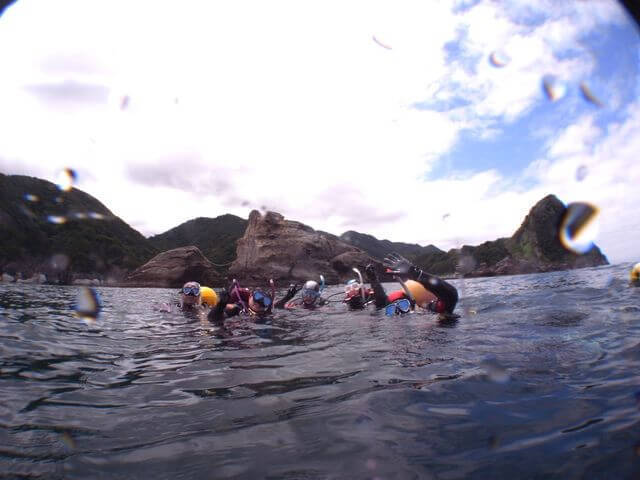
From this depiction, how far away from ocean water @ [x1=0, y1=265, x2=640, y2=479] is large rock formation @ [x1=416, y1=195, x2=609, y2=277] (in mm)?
28446

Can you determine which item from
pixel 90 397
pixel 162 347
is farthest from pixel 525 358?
pixel 162 347

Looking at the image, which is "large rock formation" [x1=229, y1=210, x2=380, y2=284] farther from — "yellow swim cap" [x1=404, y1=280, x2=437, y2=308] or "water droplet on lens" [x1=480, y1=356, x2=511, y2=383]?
"water droplet on lens" [x1=480, y1=356, x2=511, y2=383]

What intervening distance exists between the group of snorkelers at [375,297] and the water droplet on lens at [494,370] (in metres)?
2.63

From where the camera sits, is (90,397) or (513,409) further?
(90,397)

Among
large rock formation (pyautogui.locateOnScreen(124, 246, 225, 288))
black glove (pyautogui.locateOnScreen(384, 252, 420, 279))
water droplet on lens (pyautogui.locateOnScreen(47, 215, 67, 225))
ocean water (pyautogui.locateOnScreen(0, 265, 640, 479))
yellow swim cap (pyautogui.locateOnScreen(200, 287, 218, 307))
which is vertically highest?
water droplet on lens (pyautogui.locateOnScreen(47, 215, 67, 225))

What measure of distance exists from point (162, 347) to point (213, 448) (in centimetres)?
343

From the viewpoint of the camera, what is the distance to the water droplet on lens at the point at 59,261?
39.7 meters

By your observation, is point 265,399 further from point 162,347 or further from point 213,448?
point 162,347

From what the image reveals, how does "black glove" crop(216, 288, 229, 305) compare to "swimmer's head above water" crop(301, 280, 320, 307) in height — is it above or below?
above

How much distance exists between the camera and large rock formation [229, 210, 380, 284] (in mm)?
49656

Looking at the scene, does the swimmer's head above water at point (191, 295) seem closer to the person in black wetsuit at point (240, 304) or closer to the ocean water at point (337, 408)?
the person in black wetsuit at point (240, 304)

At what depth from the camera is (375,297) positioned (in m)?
8.43

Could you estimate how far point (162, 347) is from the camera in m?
4.82

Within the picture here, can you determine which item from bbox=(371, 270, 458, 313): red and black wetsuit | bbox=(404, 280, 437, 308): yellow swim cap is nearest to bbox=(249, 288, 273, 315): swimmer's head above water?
bbox=(404, 280, 437, 308): yellow swim cap
